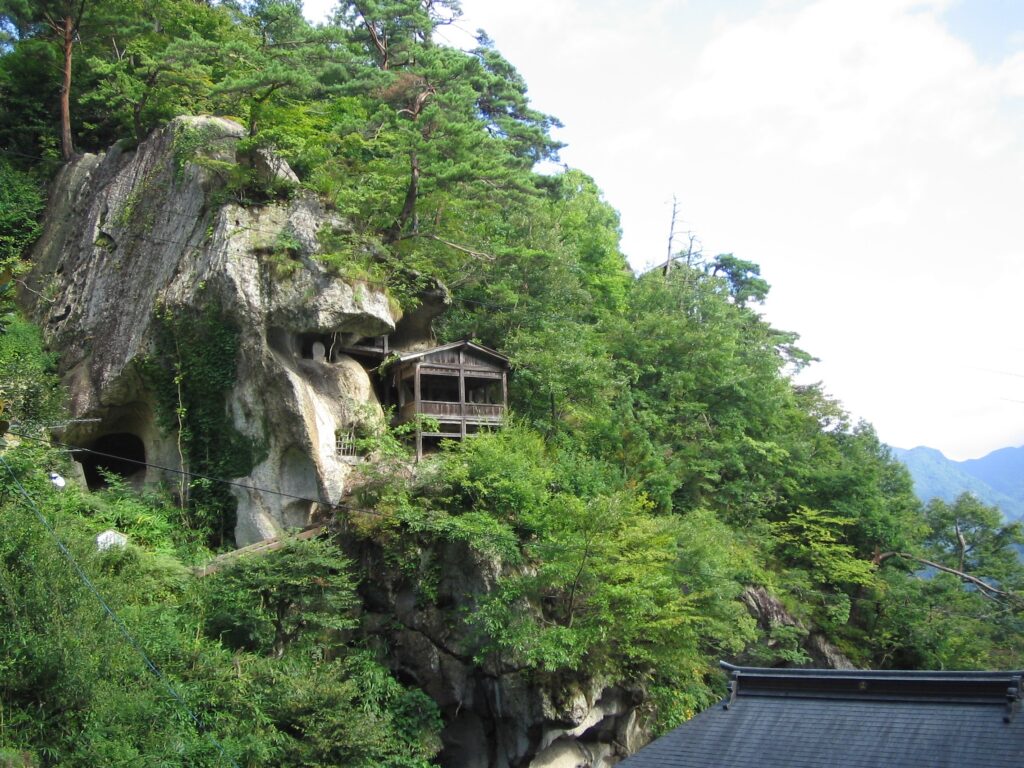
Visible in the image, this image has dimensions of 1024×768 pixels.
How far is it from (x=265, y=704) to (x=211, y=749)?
1370 millimetres

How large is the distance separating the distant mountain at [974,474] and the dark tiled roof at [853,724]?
10321 centimetres

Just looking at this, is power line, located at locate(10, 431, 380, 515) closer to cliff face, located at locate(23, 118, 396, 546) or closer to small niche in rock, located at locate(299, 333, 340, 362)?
cliff face, located at locate(23, 118, 396, 546)

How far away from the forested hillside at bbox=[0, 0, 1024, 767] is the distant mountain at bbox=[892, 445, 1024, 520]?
291 ft

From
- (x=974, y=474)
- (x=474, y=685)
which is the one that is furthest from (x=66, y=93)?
(x=974, y=474)

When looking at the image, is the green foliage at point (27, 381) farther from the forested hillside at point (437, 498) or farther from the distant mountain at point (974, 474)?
the distant mountain at point (974, 474)

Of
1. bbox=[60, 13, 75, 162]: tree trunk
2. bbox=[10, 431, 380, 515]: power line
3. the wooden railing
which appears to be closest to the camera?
bbox=[10, 431, 380, 515]: power line

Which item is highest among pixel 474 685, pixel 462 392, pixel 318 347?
pixel 318 347

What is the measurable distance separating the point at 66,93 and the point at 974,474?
13969 centimetres

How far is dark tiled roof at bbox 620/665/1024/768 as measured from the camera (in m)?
12.4

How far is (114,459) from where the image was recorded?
24.9 meters

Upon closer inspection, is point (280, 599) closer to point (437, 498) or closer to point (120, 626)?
point (120, 626)

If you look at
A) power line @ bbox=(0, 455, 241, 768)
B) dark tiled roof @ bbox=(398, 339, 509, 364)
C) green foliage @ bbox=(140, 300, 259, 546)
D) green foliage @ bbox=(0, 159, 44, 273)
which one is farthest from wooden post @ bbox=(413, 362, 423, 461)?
green foliage @ bbox=(0, 159, 44, 273)

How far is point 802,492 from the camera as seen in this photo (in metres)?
28.6

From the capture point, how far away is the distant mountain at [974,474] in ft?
375
